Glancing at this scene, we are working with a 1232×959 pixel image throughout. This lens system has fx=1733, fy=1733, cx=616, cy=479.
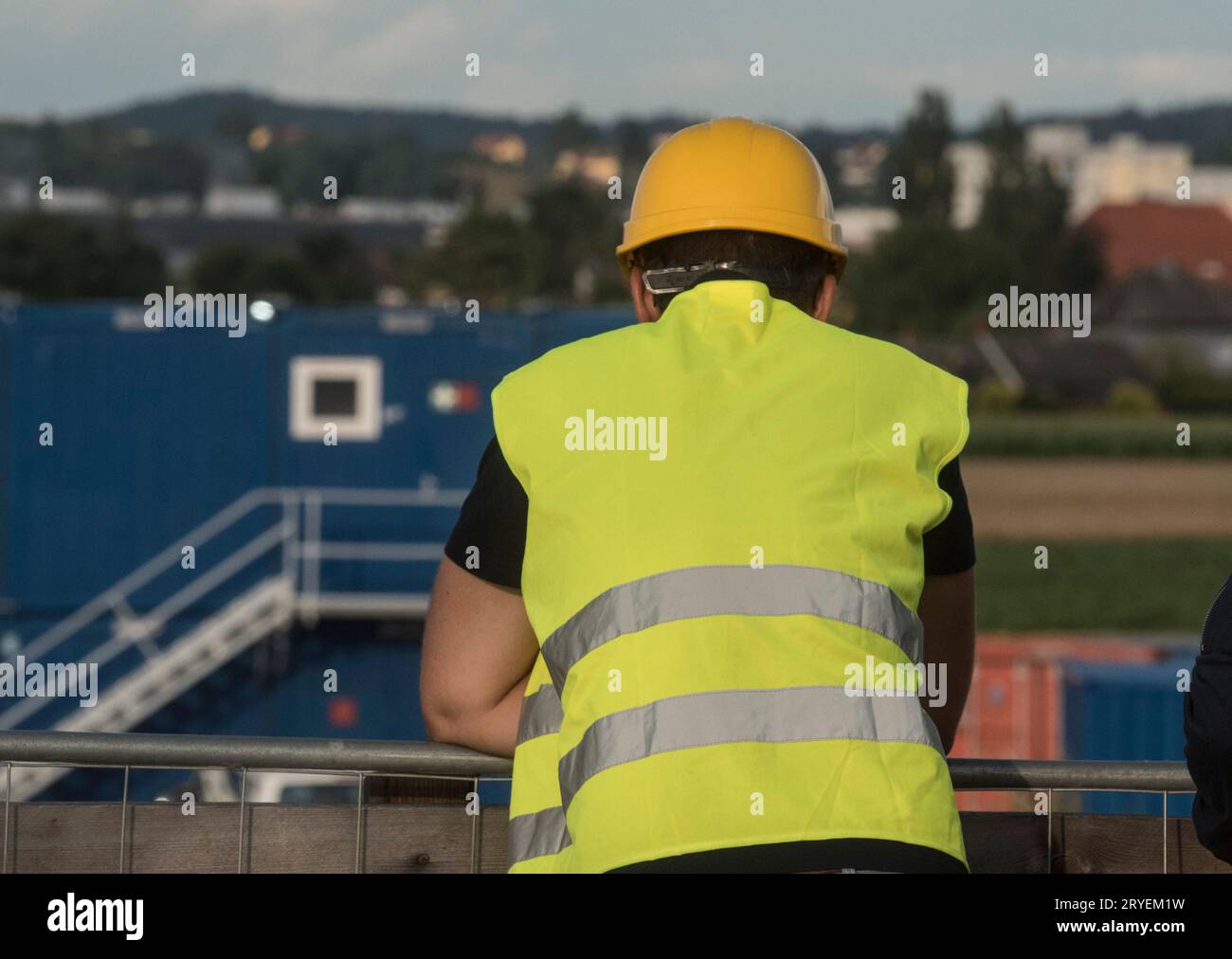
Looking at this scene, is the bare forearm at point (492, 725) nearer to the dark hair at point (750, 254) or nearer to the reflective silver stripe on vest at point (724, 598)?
the reflective silver stripe on vest at point (724, 598)

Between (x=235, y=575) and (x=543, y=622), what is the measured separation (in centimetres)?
1194

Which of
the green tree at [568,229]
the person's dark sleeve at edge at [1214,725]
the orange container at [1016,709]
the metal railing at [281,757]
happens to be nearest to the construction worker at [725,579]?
the person's dark sleeve at edge at [1214,725]

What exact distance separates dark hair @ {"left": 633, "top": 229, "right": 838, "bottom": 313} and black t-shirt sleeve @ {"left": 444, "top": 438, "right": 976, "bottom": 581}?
35 centimetres

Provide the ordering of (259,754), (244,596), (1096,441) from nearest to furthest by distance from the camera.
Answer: (259,754), (244,596), (1096,441)

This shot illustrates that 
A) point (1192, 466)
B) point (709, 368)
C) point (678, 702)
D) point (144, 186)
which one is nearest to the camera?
point (678, 702)

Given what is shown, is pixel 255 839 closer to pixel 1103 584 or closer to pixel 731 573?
pixel 731 573

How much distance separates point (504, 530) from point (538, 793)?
0.35m

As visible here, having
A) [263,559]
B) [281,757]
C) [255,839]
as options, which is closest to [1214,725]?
[281,757]

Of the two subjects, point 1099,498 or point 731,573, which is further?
point 1099,498

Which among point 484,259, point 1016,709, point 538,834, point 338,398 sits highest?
point 484,259

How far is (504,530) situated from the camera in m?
2.31

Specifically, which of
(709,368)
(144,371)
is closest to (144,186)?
(144,371)

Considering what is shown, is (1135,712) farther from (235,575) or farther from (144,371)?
(144,371)
